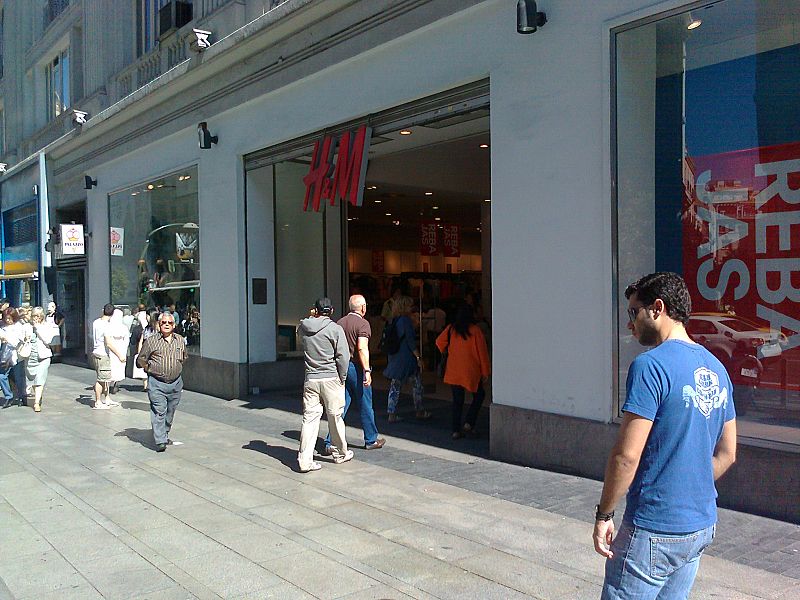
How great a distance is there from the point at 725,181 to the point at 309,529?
470 centimetres

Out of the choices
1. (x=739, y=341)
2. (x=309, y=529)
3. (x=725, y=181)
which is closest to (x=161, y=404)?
(x=309, y=529)

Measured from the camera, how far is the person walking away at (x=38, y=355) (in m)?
11.7

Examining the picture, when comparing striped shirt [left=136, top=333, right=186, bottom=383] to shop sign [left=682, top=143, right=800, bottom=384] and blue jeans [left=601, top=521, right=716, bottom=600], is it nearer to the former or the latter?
shop sign [left=682, top=143, right=800, bottom=384]

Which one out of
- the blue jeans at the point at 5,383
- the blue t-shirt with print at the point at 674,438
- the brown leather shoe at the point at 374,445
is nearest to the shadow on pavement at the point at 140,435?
the brown leather shoe at the point at 374,445

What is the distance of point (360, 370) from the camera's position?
8.27 m

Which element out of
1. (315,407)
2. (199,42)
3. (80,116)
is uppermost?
(80,116)

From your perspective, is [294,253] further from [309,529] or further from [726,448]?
[726,448]

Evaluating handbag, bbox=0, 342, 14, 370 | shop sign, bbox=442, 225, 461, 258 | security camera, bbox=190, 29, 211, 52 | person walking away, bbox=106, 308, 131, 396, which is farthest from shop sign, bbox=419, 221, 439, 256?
handbag, bbox=0, 342, 14, 370

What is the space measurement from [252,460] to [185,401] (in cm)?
522

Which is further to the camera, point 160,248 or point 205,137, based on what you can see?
point 160,248

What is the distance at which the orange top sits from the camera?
8.66m

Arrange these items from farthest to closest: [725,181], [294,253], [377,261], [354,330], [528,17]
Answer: [377,261]
[294,253]
[354,330]
[528,17]
[725,181]

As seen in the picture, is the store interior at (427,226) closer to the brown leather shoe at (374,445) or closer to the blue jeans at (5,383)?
the brown leather shoe at (374,445)

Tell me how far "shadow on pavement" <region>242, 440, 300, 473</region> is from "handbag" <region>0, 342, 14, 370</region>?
5.71 metres
